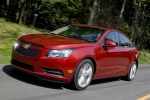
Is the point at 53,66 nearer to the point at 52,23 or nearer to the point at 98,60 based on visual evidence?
the point at 98,60

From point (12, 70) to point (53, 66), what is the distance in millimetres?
1862

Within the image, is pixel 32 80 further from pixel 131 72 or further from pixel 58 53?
pixel 131 72

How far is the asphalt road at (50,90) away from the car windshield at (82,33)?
125cm

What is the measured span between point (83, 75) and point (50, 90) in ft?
2.93

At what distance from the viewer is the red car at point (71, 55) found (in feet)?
25.6

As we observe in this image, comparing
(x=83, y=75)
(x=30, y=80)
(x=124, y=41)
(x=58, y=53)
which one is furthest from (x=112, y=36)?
(x=30, y=80)

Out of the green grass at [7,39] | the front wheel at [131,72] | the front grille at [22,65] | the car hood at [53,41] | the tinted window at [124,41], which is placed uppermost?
the car hood at [53,41]

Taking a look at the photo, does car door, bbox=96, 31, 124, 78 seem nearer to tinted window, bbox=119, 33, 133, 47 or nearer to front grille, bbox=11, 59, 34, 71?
tinted window, bbox=119, 33, 133, 47

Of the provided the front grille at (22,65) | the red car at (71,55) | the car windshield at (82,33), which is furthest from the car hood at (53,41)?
the front grille at (22,65)

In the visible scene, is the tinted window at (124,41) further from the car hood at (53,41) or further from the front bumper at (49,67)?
the front bumper at (49,67)

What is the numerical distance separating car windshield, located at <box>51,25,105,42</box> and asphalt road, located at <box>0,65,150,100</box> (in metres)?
1.25

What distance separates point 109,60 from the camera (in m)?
9.39

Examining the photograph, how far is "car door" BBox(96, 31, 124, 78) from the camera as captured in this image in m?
8.97

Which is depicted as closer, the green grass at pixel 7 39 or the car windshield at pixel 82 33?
the car windshield at pixel 82 33
